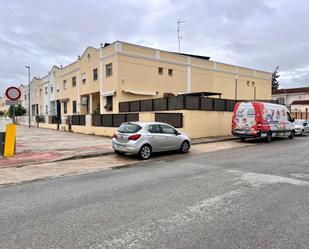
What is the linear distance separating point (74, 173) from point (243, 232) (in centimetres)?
625

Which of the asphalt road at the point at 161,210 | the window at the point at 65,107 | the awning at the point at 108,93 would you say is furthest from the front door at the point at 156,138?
the window at the point at 65,107

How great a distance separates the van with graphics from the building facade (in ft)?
20.2

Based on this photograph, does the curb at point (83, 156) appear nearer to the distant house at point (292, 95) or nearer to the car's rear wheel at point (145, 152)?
the car's rear wheel at point (145, 152)

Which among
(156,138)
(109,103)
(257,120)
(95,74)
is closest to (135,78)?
(109,103)

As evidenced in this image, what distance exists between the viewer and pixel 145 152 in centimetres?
1180

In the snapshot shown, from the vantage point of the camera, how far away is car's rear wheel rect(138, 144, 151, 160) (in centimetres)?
1165

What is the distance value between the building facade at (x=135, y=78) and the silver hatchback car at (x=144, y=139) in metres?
13.1

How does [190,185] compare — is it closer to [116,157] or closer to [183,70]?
[116,157]

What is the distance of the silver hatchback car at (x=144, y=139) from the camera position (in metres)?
11.5

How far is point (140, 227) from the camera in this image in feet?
14.5

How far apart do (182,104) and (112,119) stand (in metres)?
6.04

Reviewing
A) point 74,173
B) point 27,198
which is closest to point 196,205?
Answer: point 27,198

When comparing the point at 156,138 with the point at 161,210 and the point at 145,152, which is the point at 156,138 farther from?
the point at 161,210

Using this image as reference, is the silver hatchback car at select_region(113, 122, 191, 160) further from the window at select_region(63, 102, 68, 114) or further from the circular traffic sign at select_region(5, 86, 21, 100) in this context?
the window at select_region(63, 102, 68, 114)
